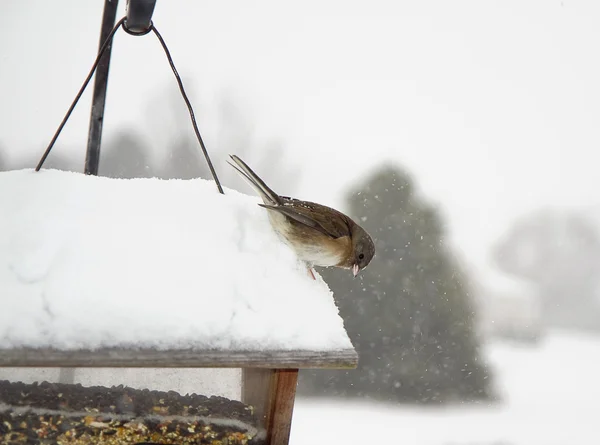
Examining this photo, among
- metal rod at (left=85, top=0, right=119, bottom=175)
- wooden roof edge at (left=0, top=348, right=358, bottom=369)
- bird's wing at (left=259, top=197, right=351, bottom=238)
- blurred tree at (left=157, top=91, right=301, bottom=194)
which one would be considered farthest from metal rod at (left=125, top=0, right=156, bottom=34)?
blurred tree at (left=157, top=91, right=301, bottom=194)

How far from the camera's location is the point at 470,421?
6.61 metres

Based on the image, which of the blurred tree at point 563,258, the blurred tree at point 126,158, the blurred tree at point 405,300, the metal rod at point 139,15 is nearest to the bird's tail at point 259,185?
the metal rod at point 139,15

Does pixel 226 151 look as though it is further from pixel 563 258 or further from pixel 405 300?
pixel 563 258

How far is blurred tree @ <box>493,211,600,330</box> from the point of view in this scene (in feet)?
37.6

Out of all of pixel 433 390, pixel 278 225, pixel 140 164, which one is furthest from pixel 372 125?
pixel 278 225

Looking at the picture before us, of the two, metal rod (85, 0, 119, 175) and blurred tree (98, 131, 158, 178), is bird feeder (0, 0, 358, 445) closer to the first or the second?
metal rod (85, 0, 119, 175)

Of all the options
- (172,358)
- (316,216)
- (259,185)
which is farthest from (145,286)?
(316,216)

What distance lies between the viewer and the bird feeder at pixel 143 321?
1214 millimetres

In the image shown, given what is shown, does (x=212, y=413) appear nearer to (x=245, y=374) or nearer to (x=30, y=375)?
(x=245, y=374)

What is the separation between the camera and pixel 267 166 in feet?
30.1

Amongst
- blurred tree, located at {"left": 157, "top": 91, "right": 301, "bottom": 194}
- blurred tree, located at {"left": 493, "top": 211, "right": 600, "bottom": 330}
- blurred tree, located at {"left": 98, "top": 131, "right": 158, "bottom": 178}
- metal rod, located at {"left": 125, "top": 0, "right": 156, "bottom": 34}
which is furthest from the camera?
blurred tree, located at {"left": 493, "top": 211, "right": 600, "bottom": 330}

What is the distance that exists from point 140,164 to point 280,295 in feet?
23.7

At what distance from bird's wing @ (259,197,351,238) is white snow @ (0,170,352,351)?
0.10 m

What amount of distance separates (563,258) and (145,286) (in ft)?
39.0
